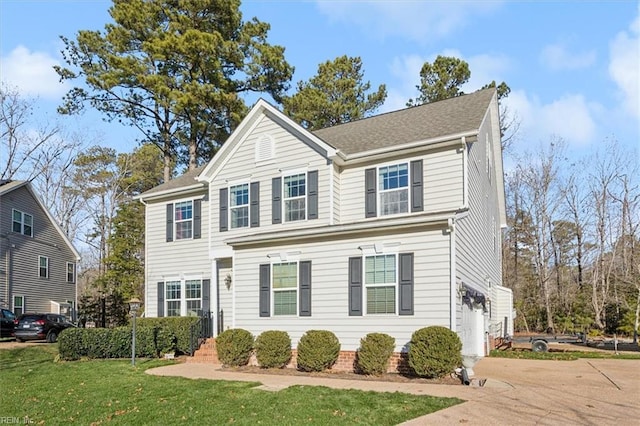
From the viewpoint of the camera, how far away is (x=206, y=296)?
1809 centimetres

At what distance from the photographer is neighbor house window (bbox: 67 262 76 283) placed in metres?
31.7

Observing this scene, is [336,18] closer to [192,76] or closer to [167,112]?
[192,76]

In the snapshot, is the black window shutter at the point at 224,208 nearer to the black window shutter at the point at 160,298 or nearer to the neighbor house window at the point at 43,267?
the black window shutter at the point at 160,298

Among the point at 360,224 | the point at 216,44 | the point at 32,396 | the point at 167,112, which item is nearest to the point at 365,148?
the point at 360,224

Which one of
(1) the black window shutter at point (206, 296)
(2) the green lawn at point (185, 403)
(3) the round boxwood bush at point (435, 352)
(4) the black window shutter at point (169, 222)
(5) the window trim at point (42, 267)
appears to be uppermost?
(4) the black window shutter at point (169, 222)

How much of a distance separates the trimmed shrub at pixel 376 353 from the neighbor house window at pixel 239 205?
21.4 ft

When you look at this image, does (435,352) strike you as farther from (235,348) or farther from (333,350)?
(235,348)

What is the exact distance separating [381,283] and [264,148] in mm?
6443

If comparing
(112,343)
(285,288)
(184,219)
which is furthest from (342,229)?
(184,219)

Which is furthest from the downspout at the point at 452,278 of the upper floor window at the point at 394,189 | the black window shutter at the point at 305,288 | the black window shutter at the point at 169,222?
the black window shutter at the point at 169,222

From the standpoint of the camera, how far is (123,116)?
100ft

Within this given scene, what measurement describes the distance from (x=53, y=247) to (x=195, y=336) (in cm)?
1862

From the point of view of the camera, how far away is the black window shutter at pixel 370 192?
14.9 meters

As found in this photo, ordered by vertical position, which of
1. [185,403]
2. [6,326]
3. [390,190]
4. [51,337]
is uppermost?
[390,190]
